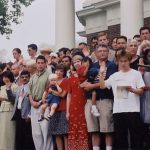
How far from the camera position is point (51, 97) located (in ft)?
39.9

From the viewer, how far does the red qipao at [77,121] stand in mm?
11531

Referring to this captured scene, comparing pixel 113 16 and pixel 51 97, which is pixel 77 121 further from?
pixel 113 16

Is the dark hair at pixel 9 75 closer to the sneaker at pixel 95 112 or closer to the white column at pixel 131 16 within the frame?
the sneaker at pixel 95 112

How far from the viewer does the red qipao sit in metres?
11.5

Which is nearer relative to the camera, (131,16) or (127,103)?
(127,103)

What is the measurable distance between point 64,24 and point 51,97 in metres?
7.05

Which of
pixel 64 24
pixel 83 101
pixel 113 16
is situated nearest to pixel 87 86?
pixel 83 101

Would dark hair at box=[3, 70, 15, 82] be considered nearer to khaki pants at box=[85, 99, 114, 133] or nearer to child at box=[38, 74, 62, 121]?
child at box=[38, 74, 62, 121]

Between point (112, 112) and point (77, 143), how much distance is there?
3.68 ft

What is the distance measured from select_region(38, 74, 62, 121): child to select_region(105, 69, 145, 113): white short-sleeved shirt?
5.69ft

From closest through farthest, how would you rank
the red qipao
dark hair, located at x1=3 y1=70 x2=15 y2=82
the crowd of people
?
the crowd of people, the red qipao, dark hair, located at x1=3 y1=70 x2=15 y2=82

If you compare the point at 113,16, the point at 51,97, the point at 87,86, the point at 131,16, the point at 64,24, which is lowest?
the point at 51,97

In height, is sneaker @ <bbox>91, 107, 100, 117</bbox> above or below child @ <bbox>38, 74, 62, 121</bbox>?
below

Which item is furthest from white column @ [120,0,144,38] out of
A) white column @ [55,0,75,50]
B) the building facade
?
white column @ [55,0,75,50]
